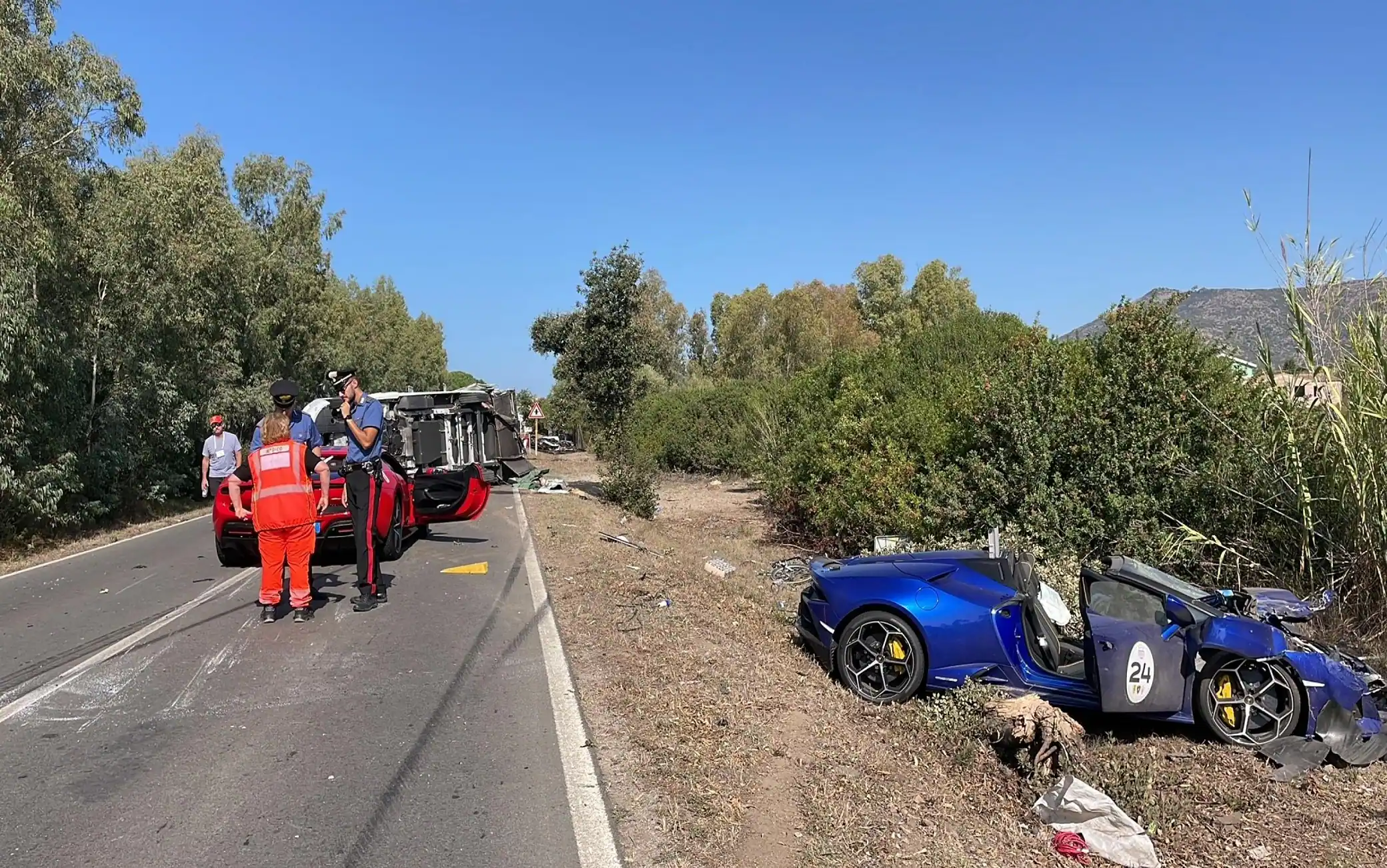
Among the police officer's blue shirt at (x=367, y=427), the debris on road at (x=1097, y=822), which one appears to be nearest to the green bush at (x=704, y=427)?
the police officer's blue shirt at (x=367, y=427)

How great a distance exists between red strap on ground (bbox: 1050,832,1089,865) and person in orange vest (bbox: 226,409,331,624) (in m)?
5.95

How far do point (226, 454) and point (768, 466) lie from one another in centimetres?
897

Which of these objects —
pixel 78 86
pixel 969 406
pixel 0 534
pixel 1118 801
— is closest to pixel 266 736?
→ pixel 1118 801

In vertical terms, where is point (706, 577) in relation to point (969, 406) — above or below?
below

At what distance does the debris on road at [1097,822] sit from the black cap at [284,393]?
6076 mm

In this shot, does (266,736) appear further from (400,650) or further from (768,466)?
(768,466)

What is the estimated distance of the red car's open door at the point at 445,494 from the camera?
40.0ft

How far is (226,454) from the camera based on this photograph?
1336cm

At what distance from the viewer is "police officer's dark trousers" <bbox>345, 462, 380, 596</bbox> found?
7.86 m

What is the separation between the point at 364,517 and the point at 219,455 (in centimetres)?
695

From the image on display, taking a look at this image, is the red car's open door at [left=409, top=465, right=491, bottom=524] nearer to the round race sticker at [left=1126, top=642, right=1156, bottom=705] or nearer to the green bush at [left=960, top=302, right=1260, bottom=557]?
the green bush at [left=960, top=302, right=1260, bottom=557]

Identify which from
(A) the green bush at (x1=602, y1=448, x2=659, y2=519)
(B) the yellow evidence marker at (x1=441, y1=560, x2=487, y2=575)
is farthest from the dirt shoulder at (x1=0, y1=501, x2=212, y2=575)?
(A) the green bush at (x1=602, y1=448, x2=659, y2=519)

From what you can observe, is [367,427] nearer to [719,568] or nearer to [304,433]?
[304,433]

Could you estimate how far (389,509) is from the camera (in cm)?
884
